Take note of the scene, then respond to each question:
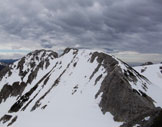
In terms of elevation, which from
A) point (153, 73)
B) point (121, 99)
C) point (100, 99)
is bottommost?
point (121, 99)

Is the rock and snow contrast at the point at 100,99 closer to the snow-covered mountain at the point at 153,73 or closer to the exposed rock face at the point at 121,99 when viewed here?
the exposed rock face at the point at 121,99

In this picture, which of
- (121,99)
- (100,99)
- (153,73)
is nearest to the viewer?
(121,99)

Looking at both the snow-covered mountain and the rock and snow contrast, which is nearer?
the rock and snow contrast

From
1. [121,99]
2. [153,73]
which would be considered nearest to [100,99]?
[121,99]

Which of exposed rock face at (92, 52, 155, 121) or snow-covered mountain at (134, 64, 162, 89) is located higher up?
snow-covered mountain at (134, 64, 162, 89)

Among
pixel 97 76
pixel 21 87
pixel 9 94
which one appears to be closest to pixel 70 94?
pixel 97 76

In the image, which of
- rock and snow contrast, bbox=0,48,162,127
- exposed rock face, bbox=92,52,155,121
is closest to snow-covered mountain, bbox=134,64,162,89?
rock and snow contrast, bbox=0,48,162,127

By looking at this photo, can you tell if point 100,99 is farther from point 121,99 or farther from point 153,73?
point 153,73

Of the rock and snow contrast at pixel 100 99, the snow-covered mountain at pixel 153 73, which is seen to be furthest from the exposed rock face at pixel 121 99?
the snow-covered mountain at pixel 153 73

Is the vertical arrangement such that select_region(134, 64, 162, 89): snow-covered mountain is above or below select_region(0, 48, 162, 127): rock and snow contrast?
above

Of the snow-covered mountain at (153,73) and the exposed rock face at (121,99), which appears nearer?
the exposed rock face at (121,99)

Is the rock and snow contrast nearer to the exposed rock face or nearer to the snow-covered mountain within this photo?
the exposed rock face

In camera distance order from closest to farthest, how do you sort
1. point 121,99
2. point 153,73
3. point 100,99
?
point 121,99, point 100,99, point 153,73
